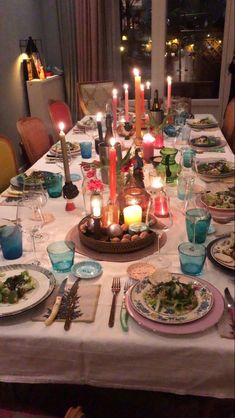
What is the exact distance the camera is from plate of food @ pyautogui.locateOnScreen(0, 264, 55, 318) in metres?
0.96

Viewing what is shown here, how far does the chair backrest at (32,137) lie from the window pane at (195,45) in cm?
239

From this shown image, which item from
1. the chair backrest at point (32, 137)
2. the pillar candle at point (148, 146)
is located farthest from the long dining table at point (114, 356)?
the chair backrest at point (32, 137)

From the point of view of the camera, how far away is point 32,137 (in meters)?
2.40

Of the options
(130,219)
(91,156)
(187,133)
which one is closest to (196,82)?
(187,133)

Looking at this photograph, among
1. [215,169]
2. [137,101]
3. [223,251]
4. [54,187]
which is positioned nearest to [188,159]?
[215,169]

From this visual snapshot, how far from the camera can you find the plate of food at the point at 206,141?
219 centimetres

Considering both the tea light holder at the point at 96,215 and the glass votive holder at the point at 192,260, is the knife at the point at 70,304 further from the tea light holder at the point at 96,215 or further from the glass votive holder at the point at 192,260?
the glass votive holder at the point at 192,260

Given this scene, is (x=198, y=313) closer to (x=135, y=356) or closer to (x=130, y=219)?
(x=135, y=356)

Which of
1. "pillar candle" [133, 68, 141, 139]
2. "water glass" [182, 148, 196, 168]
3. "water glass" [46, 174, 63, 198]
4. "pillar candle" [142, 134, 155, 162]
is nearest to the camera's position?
"water glass" [46, 174, 63, 198]

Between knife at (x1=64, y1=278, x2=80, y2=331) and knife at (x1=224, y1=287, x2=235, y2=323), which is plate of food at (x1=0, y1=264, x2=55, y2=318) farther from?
knife at (x1=224, y1=287, x2=235, y2=323)

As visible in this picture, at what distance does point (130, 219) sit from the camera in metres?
1.26

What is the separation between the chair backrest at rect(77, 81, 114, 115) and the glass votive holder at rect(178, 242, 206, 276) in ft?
9.24

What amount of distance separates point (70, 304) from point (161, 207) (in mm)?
578

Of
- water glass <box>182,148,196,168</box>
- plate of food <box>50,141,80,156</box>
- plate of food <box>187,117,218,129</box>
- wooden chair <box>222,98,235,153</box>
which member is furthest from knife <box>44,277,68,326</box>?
wooden chair <box>222,98,235,153</box>
